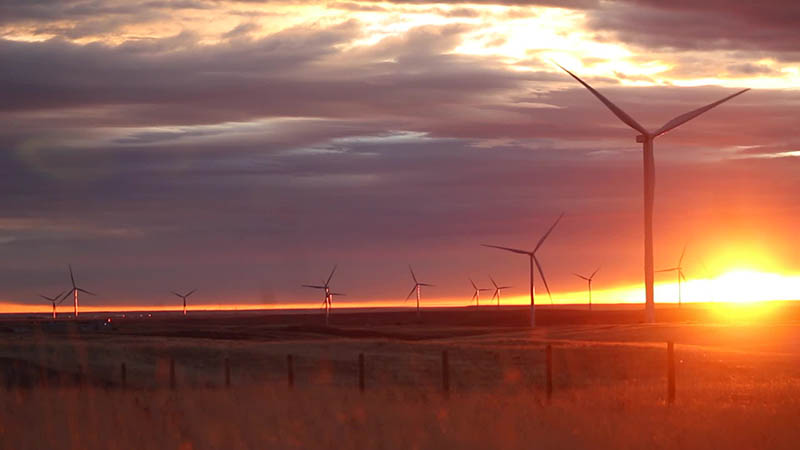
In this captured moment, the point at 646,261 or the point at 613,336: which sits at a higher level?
the point at 646,261

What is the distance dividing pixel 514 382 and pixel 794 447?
24931 millimetres

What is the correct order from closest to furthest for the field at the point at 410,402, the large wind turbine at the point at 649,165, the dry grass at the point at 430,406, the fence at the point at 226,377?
the dry grass at the point at 430,406 → the field at the point at 410,402 → the fence at the point at 226,377 → the large wind turbine at the point at 649,165

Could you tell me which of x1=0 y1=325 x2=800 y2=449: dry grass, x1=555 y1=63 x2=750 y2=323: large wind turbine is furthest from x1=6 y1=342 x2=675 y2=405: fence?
x1=555 y1=63 x2=750 y2=323: large wind turbine

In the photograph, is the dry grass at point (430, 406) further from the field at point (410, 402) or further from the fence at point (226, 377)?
the fence at point (226, 377)

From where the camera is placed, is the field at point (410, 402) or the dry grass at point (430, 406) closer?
the dry grass at point (430, 406)

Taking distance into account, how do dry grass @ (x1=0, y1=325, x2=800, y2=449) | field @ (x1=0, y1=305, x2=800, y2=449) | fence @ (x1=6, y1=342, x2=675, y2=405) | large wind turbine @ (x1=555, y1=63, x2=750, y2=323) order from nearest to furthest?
dry grass @ (x1=0, y1=325, x2=800, y2=449) → field @ (x1=0, y1=305, x2=800, y2=449) → fence @ (x1=6, y1=342, x2=675, y2=405) → large wind turbine @ (x1=555, y1=63, x2=750, y2=323)

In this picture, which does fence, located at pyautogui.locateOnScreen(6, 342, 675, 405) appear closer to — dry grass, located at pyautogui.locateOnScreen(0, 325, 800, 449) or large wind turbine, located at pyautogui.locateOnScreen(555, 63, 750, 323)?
dry grass, located at pyautogui.locateOnScreen(0, 325, 800, 449)

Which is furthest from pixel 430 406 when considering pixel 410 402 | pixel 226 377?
pixel 226 377

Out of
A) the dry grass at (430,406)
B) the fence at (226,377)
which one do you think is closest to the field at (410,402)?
the dry grass at (430,406)

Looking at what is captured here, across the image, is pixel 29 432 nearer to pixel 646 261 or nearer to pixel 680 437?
Result: pixel 680 437

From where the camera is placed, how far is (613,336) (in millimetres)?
86750

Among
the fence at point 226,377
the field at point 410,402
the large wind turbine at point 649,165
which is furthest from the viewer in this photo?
the large wind turbine at point 649,165

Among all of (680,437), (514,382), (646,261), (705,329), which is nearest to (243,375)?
(514,382)

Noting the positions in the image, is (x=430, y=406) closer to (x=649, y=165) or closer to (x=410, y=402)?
(x=410, y=402)
